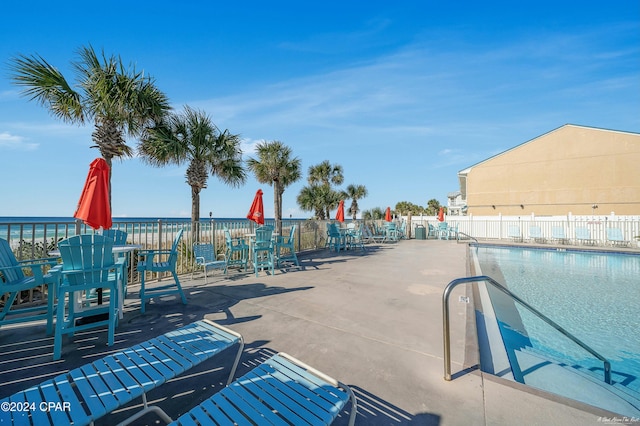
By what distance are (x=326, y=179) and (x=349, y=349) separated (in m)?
23.3

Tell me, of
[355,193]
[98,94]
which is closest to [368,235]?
[98,94]

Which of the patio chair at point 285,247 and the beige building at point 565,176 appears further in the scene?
the beige building at point 565,176

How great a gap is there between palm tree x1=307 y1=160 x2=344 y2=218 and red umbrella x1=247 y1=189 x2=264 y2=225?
17.7 meters

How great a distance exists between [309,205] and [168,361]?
2344 cm

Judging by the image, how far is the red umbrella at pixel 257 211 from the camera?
739 centimetres

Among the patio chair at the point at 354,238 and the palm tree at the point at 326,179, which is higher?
the palm tree at the point at 326,179

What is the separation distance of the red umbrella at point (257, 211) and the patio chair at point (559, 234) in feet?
55.1

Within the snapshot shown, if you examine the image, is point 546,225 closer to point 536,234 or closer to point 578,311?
point 536,234

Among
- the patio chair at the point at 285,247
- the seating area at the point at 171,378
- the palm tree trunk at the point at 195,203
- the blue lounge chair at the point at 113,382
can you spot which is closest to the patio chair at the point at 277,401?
the seating area at the point at 171,378

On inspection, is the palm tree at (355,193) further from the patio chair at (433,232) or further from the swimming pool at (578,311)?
the swimming pool at (578,311)

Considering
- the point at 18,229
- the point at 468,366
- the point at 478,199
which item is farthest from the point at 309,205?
the point at 468,366

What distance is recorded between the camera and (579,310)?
4.79m

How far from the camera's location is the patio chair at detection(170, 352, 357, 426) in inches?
52.0

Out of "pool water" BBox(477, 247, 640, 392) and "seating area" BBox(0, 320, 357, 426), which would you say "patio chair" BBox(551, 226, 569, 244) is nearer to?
"pool water" BBox(477, 247, 640, 392)
